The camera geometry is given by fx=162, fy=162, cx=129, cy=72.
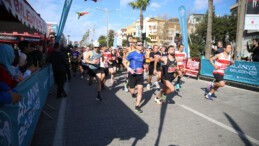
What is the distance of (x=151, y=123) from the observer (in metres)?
4.01

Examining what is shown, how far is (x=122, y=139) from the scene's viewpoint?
3.27 m

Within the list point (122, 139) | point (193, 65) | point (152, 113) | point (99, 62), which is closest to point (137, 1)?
point (193, 65)

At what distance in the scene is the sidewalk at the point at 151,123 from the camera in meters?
3.25

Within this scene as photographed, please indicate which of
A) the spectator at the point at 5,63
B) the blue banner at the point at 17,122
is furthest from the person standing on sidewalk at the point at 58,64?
the spectator at the point at 5,63

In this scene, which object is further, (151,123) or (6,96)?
(151,123)

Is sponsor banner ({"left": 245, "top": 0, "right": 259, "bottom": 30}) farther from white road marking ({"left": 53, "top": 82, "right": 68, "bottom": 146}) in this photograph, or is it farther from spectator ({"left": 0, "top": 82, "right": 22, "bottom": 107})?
spectator ({"left": 0, "top": 82, "right": 22, "bottom": 107})

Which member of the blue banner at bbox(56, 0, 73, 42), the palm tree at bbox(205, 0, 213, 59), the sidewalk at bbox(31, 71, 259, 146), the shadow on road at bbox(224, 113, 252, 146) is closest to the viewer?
the shadow on road at bbox(224, 113, 252, 146)

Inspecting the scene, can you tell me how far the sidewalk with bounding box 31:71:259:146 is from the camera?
3.25 meters

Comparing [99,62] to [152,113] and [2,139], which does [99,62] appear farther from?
[2,139]

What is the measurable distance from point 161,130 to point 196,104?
8.09ft

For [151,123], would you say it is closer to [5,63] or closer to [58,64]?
[5,63]

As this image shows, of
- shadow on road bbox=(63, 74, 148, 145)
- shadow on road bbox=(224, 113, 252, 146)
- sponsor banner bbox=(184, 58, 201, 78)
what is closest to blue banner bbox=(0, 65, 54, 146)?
shadow on road bbox=(63, 74, 148, 145)

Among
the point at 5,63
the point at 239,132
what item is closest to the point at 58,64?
the point at 5,63

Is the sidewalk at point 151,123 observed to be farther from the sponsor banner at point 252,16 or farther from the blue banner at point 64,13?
the sponsor banner at point 252,16
